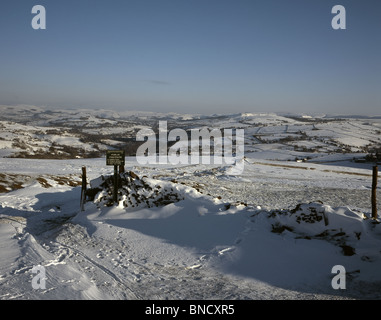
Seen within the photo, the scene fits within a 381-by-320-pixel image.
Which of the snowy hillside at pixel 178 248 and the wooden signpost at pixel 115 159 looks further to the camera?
the wooden signpost at pixel 115 159

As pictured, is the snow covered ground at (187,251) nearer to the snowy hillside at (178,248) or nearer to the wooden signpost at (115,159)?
the snowy hillside at (178,248)

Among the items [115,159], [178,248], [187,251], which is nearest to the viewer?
[187,251]

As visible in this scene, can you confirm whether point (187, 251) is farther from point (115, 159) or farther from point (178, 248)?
point (115, 159)

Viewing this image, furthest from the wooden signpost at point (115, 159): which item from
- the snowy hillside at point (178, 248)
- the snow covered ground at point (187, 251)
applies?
the snow covered ground at point (187, 251)

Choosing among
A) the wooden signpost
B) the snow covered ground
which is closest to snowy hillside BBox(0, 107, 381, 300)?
the snow covered ground

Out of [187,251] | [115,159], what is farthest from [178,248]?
[115,159]

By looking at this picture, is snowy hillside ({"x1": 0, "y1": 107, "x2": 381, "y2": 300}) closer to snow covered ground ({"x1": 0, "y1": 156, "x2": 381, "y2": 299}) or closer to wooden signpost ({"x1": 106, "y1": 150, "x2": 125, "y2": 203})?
snow covered ground ({"x1": 0, "y1": 156, "x2": 381, "y2": 299})

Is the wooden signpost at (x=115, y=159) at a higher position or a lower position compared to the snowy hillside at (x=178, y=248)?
higher
